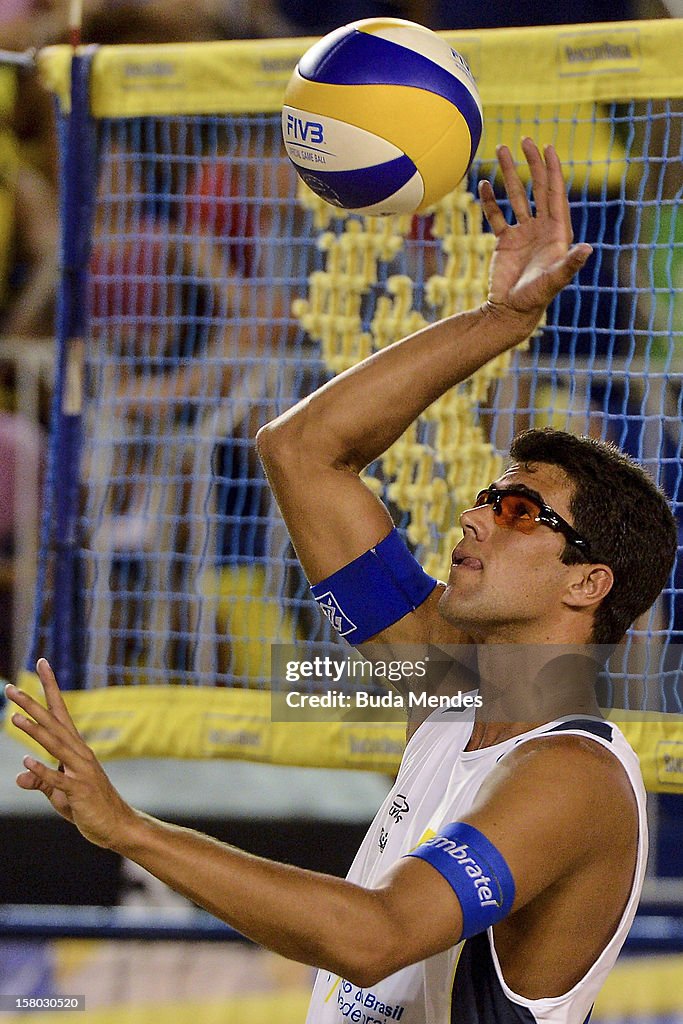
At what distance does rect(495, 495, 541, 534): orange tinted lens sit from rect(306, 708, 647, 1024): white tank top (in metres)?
0.33

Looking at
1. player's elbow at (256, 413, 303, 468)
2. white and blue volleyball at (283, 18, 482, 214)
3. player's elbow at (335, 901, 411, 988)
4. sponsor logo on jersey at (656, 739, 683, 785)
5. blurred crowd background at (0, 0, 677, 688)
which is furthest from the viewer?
blurred crowd background at (0, 0, 677, 688)

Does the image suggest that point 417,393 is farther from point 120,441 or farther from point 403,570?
point 120,441

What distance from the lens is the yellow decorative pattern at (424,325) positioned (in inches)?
128

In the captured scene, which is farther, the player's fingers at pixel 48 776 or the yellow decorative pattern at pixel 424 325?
Result: the yellow decorative pattern at pixel 424 325

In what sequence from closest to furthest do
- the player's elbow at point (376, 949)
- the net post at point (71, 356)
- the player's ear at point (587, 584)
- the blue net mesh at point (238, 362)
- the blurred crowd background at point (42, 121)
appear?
the player's elbow at point (376, 949)
the player's ear at point (587, 584)
the blue net mesh at point (238, 362)
the net post at point (71, 356)
the blurred crowd background at point (42, 121)

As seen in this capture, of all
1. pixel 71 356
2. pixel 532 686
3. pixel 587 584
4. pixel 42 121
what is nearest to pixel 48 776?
pixel 532 686

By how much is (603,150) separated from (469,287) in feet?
2.04

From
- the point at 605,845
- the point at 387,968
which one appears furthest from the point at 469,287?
the point at 387,968

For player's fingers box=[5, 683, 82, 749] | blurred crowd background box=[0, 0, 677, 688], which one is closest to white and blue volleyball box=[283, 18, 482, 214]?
player's fingers box=[5, 683, 82, 749]

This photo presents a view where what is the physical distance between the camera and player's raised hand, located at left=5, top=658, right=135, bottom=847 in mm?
1456

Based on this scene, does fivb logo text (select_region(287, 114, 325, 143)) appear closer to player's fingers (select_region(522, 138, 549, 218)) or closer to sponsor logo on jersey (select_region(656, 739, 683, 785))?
player's fingers (select_region(522, 138, 549, 218))

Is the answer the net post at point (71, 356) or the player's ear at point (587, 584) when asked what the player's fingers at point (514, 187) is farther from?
the net post at point (71, 356)

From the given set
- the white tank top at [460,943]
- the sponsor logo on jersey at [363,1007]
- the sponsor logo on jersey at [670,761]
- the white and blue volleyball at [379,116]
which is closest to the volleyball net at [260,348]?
the sponsor logo on jersey at [670,761]

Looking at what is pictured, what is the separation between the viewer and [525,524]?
6.44 feet
